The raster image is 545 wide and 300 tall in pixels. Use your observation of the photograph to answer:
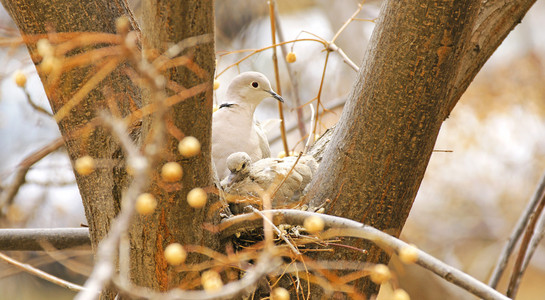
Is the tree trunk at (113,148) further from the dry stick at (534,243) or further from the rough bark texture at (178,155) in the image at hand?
the dry stick at (534,243)

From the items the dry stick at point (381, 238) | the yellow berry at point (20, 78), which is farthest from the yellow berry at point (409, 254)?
the yellow berry at point (20, 78)

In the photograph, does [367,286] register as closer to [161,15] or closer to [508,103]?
[161,15]

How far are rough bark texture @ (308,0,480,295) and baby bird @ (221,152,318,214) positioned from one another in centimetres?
16

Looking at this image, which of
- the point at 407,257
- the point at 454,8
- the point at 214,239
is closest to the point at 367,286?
the point at 214,239

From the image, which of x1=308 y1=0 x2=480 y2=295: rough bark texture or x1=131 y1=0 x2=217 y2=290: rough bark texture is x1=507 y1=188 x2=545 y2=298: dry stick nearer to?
x1=308 y1=0 x2=480 y2=295: rough bark texture

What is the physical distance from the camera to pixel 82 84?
1.20 m

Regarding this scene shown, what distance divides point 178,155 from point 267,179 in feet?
1.68

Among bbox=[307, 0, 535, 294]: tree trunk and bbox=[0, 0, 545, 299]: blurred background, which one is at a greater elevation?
bbox=[0, 0, 545, 299]: blurred background

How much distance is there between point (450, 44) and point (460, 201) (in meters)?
3.62

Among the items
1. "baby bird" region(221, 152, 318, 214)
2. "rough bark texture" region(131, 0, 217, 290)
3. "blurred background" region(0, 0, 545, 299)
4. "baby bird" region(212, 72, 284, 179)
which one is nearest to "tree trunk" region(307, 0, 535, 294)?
"baby bird" region(221, 152, 318, 214)

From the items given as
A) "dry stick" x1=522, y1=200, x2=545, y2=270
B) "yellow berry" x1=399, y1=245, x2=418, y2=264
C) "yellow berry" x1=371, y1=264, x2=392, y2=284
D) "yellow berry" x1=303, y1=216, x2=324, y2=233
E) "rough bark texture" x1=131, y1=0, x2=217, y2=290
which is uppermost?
"dry stick" x1=522, y1=200, x2=545, y2=270

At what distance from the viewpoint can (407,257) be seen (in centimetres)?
84

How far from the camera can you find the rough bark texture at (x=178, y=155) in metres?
0.97

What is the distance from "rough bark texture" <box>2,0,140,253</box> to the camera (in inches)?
46.6
